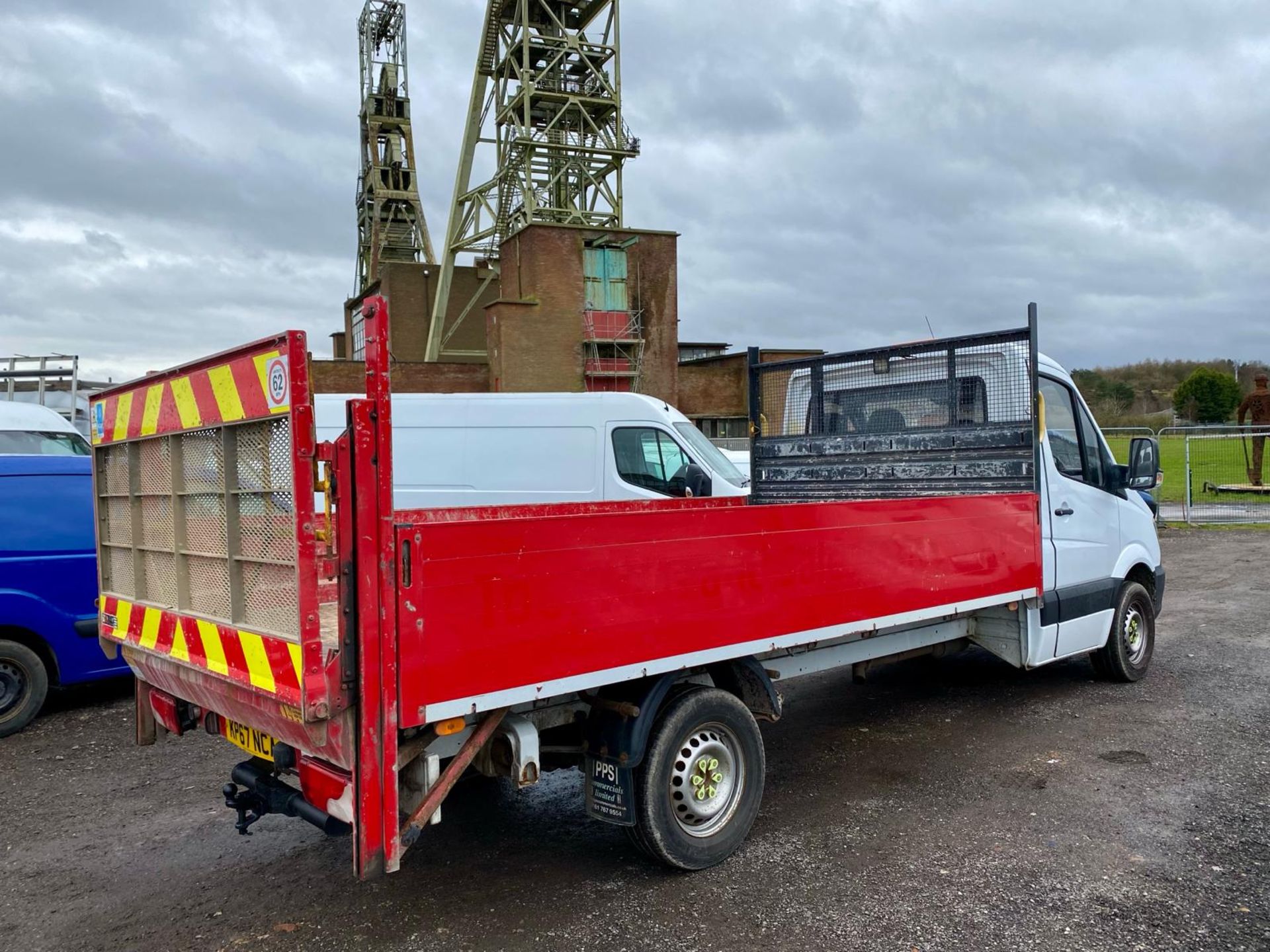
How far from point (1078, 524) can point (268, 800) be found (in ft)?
17.3

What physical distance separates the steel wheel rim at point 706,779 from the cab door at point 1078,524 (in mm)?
2768

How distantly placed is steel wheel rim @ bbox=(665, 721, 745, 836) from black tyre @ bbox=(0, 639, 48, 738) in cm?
502

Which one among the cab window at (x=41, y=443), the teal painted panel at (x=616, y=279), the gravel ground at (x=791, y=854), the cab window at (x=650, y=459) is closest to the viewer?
the gravel ground at (x=791, y=854)

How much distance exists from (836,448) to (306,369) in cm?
463

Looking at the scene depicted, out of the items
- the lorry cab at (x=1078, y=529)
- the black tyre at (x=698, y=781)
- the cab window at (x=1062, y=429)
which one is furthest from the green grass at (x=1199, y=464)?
the black tyre at (x=698, y=781)

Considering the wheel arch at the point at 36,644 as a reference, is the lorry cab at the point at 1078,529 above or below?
above

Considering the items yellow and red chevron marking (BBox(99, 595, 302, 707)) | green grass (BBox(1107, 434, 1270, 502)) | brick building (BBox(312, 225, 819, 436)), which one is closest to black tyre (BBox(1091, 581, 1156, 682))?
yellow and red chevron marking (BBox(99, 595, 302, 707))

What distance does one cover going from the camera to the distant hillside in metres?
43.8

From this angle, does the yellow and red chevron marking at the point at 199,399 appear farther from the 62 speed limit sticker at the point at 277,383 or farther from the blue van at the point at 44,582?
the blue van at the point at 44,582

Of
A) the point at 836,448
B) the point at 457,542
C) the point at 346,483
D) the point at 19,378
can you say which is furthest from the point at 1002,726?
the point at 19,378

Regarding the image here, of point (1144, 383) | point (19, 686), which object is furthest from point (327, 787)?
point (1144, 383)

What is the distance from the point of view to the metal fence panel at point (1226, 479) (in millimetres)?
18984

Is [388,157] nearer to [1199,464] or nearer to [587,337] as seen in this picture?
[587,337]

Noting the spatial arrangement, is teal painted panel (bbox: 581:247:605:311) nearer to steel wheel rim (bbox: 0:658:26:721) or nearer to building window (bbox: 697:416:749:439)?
building window (bbox: 697:416:749:439)
